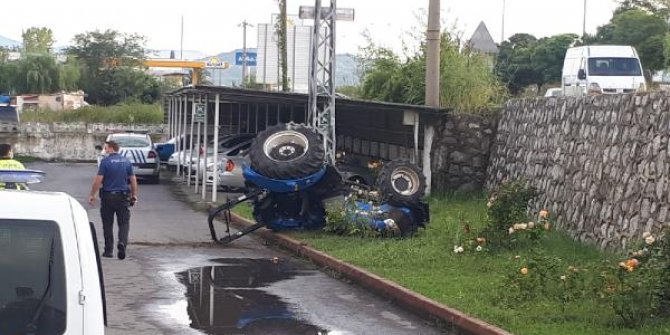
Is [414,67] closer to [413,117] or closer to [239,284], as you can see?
[413,117]

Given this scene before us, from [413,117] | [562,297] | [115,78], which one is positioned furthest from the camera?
[115,78]

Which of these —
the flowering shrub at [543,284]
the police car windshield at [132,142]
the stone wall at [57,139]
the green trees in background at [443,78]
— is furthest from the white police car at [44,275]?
the stone wall at [57,139]

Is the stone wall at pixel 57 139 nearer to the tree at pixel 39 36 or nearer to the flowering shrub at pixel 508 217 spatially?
the flowering shrub at pixel 508 217

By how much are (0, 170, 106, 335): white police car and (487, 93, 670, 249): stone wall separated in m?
7.87

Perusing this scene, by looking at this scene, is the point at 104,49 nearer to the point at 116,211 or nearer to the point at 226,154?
the point at 226,154

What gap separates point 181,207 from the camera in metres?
24.6

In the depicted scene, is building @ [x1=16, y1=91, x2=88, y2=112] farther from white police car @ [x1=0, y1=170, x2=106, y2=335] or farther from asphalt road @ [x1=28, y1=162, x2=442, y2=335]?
white police car @ [x1=0, y1=170, x2=106, y2=335]

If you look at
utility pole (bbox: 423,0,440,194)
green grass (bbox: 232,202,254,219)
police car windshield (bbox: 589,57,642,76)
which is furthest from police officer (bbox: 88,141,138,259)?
police car windshield (bbox: 589,57,642,76)

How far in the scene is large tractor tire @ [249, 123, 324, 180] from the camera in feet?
54.7

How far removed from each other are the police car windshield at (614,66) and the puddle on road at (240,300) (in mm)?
19906

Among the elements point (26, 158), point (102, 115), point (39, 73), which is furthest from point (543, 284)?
point (39, 73)

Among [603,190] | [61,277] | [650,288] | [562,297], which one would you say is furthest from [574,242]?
[61,277]

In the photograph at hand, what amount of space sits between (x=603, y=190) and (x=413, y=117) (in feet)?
28.8

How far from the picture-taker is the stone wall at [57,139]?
47.0 m
